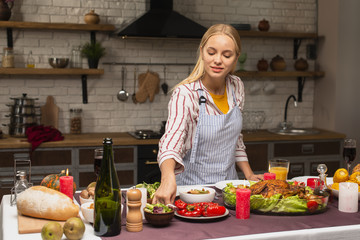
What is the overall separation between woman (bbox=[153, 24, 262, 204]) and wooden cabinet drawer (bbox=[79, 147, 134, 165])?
177cm

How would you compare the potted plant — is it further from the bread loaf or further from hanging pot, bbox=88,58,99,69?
the bread loaf

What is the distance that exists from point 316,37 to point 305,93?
2.21ft

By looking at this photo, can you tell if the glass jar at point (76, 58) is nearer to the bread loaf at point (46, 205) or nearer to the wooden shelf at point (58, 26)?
the wooden shelf at point (58, 26)

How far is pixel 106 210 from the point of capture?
186cm

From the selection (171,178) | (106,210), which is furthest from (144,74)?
(106,210)

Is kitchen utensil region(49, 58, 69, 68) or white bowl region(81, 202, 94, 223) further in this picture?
kitchen utensil region(49, 58, 69, 68)

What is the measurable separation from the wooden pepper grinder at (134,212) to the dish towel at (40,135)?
263 cm

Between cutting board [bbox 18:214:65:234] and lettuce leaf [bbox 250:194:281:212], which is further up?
lettuce leaf [bbox 250:194:281:212]

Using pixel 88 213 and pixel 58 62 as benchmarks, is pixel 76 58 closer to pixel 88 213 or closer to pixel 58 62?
pixel 58 62

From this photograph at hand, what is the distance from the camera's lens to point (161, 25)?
15.6 ft

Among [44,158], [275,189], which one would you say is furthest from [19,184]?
[44,158]

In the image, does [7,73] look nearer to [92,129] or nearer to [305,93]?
[92,129]

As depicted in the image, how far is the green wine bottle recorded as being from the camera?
6.08 feet

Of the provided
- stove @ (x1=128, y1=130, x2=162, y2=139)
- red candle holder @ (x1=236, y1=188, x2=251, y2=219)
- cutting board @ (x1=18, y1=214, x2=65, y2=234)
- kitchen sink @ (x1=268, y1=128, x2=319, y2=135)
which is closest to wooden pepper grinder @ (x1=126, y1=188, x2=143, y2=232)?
cutting board @ (x1=18, y1=214, x2=65, y2=234)
